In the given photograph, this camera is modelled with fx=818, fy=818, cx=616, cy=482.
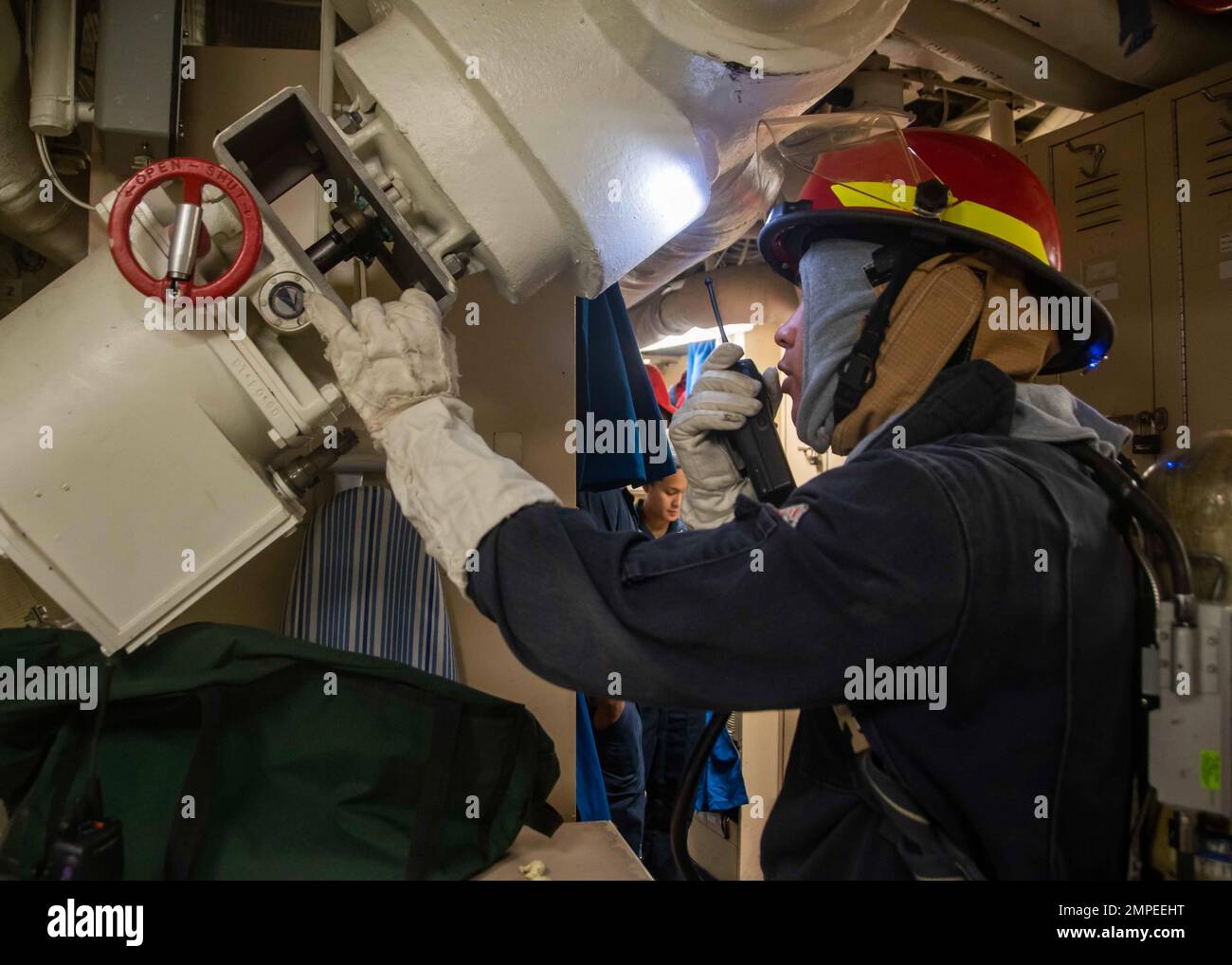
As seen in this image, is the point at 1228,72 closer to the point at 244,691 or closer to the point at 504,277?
the point at 504,277

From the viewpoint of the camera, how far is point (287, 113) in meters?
0.88

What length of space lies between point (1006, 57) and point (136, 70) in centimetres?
162

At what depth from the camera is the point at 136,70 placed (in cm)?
108

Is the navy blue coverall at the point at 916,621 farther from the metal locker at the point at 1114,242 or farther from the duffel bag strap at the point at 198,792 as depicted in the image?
the metal locker at the point at 1114,242

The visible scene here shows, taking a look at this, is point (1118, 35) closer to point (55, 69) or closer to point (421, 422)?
point (421, 422)

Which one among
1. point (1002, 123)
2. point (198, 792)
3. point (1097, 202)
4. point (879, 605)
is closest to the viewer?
point (879, 605)

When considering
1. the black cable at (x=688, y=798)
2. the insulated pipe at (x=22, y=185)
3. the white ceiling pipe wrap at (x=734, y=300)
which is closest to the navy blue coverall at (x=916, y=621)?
the black cable at (x=688, y=798)

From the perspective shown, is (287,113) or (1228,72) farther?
(1228,72)

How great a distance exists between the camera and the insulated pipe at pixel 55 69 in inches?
43.4

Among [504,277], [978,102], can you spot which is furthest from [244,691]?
[978,102]

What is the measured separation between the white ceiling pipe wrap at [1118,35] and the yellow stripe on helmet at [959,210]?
775mm

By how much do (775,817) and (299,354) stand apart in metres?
0.77

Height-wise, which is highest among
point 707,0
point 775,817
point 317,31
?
point 317,31

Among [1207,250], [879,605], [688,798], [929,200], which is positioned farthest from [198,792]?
[1207,250]
